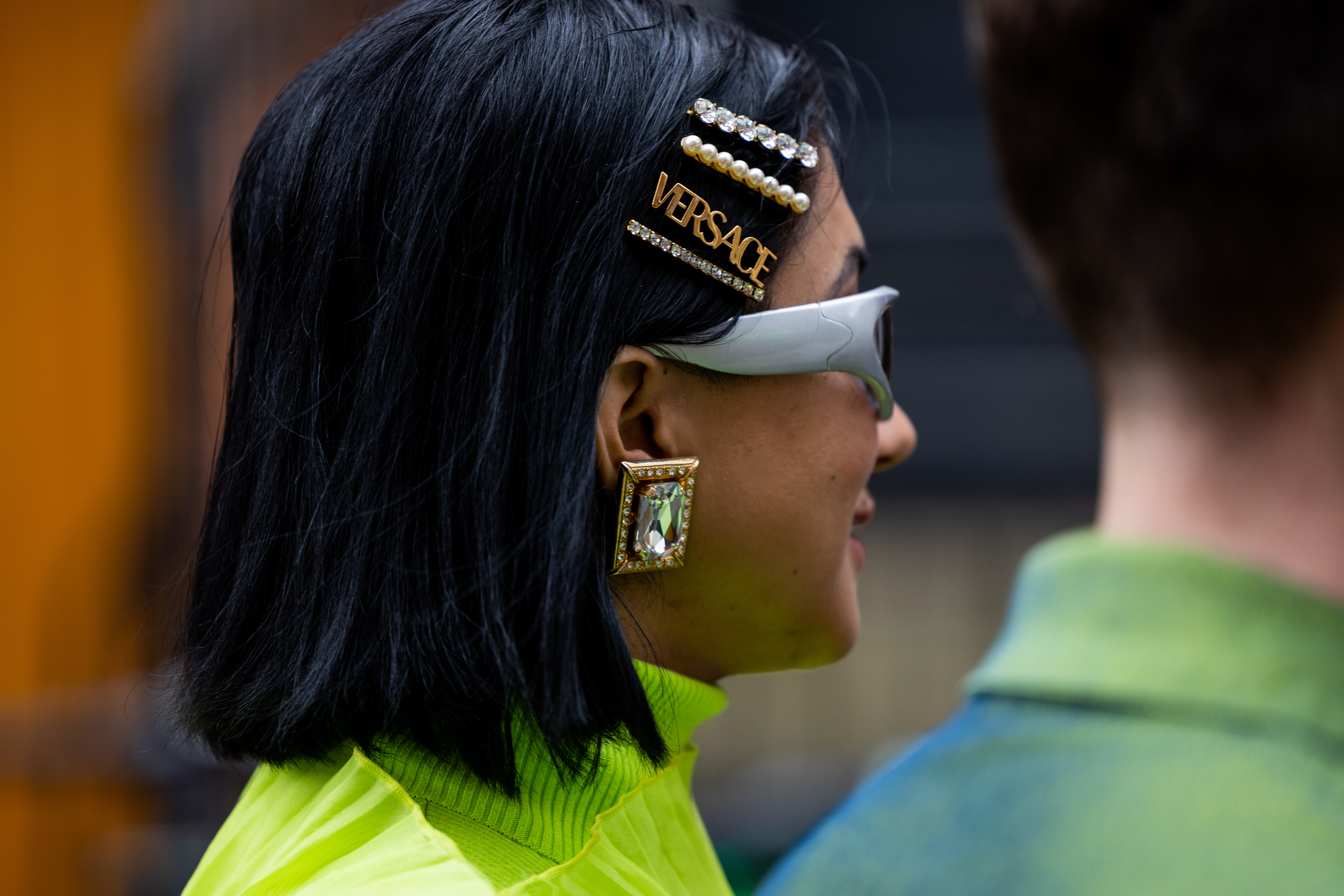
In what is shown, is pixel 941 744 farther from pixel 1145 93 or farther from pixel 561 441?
pixel 561 441

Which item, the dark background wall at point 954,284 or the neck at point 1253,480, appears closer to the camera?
the neck at point 1253,480

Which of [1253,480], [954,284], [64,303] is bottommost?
[1253,480]

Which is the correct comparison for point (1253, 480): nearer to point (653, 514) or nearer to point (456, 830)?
point (653, 514)

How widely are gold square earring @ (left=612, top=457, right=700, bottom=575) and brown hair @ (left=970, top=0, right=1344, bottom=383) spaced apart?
570mm

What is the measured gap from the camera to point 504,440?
48.9 inches

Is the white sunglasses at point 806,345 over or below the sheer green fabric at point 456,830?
over

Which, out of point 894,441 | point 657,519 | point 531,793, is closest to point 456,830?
point 531,793

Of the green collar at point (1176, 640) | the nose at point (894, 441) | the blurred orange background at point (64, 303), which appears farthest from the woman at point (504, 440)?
the blurred orange background at point (64, 303)

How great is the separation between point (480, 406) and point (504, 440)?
0.14 ft

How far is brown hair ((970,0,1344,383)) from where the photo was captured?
0.70 m

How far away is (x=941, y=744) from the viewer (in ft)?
2.68

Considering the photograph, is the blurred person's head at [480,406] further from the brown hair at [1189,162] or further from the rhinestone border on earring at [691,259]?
the brown hair at [1189,162]

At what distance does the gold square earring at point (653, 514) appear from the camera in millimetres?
1301

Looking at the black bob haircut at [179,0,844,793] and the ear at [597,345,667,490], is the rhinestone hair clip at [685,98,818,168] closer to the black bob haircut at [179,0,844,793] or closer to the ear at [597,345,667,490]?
the black bob haircut at [179,0,844,793]
